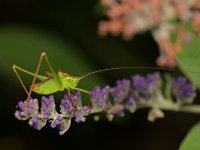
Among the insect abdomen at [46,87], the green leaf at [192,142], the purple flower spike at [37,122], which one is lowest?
the green leaf at [192,142]

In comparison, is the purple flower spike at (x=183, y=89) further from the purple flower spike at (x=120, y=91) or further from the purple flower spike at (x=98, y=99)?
the purple flower spike at (x=98, y=99)

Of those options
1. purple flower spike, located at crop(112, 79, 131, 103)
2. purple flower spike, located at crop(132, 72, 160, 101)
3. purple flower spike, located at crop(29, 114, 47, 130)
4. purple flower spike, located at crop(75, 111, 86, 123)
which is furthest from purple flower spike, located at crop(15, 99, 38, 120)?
purple flower spike, located at crop(132, 72, 160, 101)

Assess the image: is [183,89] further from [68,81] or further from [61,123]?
A: [61,123]

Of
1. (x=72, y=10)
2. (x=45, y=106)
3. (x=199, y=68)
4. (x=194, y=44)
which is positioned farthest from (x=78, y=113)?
(x=72, y=10)

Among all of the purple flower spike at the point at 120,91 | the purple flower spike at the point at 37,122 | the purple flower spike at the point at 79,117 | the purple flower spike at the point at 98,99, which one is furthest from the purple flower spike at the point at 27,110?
the purple flower spike at the point at 120,91

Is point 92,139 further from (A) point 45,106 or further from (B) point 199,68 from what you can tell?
(A) point 45,106

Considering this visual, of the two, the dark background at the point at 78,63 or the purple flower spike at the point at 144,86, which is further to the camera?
the dark background at the point at 78,63
